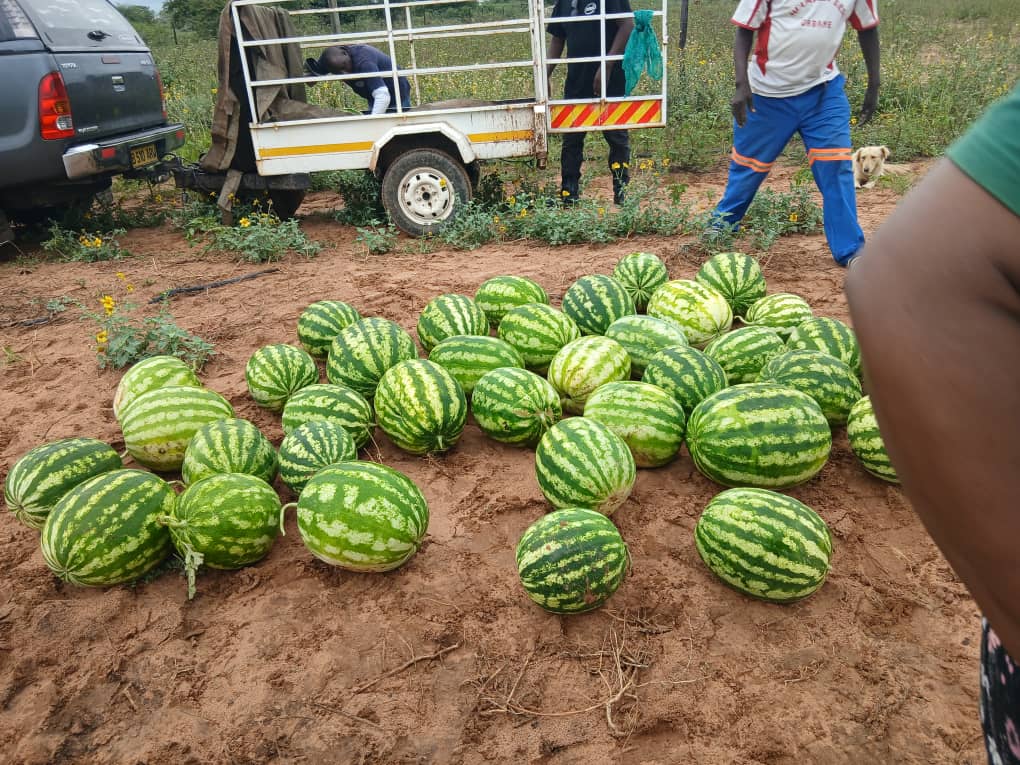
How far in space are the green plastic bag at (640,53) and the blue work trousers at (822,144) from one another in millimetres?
1595

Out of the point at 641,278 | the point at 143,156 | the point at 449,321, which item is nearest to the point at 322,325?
the point at 449,321

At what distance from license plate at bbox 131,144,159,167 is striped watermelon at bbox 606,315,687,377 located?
5784mm

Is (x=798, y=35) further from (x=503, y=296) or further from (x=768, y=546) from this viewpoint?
(x=768, y=546)

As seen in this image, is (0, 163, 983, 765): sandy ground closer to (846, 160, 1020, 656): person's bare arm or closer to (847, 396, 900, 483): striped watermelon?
(847, 396, 900, 483): striped watermelon

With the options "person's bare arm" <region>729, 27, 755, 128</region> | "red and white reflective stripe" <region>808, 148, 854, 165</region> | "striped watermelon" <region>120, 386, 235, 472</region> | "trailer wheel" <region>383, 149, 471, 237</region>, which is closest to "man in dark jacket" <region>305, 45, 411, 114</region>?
"trailer wheel" <region>383, 149, 471, 237</region>

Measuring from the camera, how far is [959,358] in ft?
2.20

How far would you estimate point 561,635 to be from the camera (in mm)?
2129

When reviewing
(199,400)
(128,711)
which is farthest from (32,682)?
(199,400)

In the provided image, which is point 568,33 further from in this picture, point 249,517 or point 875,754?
point 875,754

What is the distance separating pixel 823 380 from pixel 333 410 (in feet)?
6.82

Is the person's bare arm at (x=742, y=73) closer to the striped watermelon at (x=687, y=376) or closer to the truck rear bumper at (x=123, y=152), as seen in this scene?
the striped watermelon at (x=687, y=376)

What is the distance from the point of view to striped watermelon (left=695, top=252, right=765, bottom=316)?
13.0 feet

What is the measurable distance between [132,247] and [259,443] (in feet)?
17.0

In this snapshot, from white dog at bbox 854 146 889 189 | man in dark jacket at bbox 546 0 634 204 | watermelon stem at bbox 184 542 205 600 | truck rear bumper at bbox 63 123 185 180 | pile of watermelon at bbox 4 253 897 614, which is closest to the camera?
pile of watermelon at bbox 4 253 897 614
